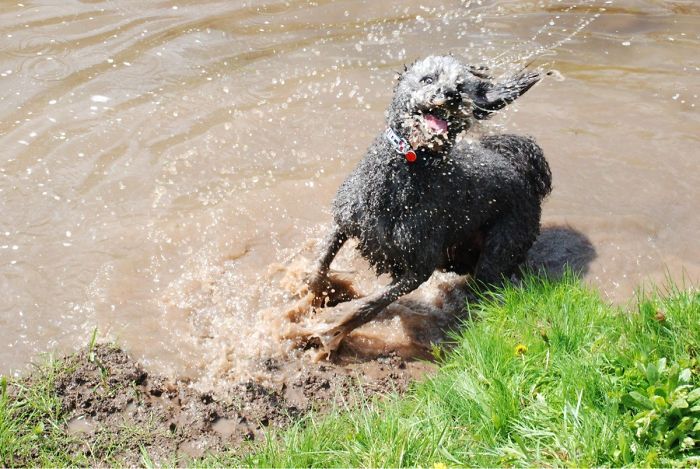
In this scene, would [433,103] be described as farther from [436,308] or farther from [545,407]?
[436,308]

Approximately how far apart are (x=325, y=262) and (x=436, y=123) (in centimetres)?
143

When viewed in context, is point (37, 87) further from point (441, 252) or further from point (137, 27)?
point (441, 252)

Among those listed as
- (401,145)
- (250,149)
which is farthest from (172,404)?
(250,149)

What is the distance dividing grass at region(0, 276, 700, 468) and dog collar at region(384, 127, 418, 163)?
1128 mm

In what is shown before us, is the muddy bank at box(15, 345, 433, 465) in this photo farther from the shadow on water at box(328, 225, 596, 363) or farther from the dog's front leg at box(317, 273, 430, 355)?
the shadow on water at box(328, 225, 596, 363)

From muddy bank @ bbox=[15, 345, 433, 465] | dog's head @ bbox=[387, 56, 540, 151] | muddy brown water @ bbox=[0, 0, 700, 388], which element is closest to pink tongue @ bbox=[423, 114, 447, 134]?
dog's head @ bbox=[387, 56, 540, 151]

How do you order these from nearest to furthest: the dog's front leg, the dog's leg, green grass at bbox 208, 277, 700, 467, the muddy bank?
green grass at bbox 208, 277, 700, 467 < the muddy bank < the dog's front leg < the dog's leg

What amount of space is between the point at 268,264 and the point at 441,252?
1394 mm

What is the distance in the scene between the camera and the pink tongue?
3.75 metres

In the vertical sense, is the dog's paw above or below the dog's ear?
below

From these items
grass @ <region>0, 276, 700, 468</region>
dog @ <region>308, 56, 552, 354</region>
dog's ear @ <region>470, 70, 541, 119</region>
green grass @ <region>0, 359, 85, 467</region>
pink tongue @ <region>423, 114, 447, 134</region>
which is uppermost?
dog's ear @ <region>470, 70, 541, 119</region>

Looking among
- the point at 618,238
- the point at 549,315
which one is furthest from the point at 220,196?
the point at 618,238

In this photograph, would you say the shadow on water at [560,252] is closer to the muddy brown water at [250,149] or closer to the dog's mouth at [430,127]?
the muddy brown water at [250,149]

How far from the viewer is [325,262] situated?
4762 mm
